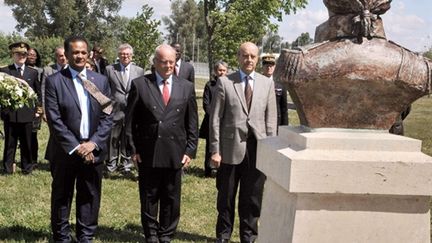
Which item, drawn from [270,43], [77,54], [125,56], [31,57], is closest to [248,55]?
[77,54]

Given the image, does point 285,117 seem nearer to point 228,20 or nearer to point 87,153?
point 87,153

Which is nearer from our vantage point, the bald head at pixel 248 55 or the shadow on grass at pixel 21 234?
the bald head at pixel 248 55

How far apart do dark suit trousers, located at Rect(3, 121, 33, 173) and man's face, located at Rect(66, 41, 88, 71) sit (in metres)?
4.12

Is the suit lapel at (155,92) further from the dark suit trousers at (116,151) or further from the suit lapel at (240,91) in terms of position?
the dark suit trousers at (116,151)

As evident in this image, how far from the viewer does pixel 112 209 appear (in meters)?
7.03

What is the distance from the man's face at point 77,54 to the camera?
5.17m

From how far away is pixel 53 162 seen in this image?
17.4 feet

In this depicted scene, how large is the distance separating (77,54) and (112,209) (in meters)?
2.47

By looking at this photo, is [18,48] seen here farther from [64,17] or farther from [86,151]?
[64,17]

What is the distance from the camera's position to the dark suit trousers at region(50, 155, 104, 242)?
5246 millimetres

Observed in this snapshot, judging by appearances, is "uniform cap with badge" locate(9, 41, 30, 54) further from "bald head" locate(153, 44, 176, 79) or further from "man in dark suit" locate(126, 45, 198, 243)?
"bald head" locate(153, 44, 176, 79)

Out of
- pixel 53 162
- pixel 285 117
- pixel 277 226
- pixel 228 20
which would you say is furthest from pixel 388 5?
pixel 228 20

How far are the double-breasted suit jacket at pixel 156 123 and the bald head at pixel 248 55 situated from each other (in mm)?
651

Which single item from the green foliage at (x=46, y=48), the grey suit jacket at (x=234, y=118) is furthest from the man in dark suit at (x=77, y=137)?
the green foliage at (x=46, y=48)
